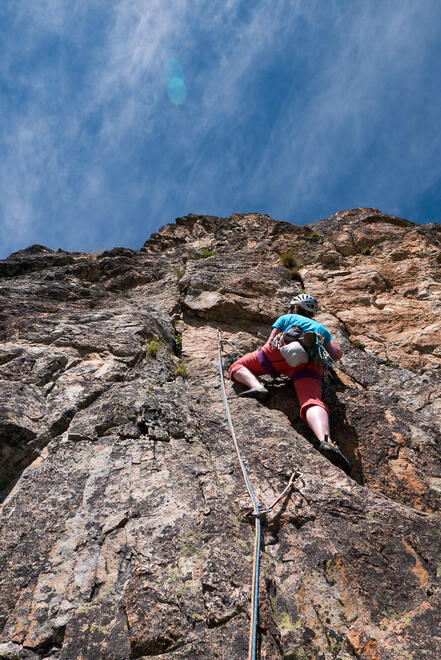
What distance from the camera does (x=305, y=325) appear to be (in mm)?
5320

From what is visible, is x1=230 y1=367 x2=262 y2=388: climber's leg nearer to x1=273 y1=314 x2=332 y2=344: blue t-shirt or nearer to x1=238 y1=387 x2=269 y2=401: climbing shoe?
x1=238 y1=387 x2=269 y2=401: climbing shoe

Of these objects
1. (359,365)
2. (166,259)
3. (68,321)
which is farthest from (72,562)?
(166,259)

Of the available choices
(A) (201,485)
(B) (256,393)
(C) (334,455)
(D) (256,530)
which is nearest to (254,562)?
(D) (256,530)

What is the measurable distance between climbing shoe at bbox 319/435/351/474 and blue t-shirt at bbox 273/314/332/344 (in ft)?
5.19

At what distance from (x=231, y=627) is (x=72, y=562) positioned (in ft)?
4.20

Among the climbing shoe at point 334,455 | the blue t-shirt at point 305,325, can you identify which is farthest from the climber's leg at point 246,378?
the climbing shoe at point 334,455

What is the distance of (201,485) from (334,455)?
1408mm

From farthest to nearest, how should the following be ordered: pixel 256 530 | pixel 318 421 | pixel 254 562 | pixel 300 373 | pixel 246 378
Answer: pixel 246 378 < pixel 300 373 < pixel 318 421 < pixel 256 530 < pixel 254 562

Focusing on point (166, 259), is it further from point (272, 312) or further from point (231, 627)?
point (231, 627)

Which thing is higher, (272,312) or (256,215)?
(256,215)

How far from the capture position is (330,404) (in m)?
5.08

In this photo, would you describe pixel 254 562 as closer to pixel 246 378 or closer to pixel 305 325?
pixel 246 378

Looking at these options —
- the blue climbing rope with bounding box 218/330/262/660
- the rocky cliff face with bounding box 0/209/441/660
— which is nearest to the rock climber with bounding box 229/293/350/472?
the rocky cliff face with bounding box 0/209/441/660

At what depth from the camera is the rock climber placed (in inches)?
174
